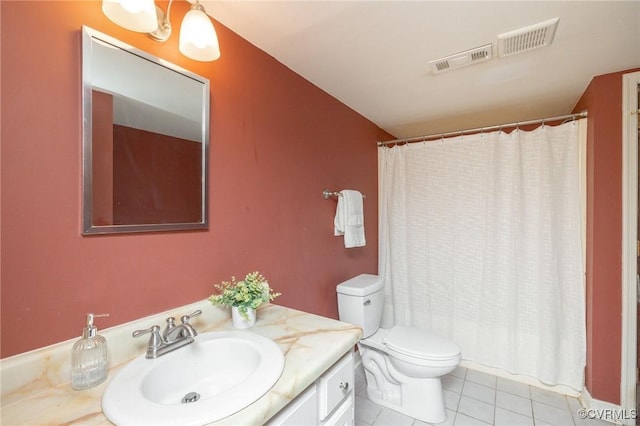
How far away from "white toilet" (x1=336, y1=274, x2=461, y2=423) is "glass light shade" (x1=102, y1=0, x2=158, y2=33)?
173cm

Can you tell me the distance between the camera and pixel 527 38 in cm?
133

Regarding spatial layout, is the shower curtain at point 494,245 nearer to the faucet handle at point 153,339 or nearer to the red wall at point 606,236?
the red wall at point 606,236

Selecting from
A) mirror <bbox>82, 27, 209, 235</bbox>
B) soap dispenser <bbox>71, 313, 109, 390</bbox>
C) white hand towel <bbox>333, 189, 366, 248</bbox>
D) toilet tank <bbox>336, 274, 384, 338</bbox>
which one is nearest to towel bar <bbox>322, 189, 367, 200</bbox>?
white hand towel <bbox>333, 189, 366, 248</bbox>

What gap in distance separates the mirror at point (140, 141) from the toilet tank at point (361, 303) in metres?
1.17

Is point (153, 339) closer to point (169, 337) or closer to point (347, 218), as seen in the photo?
point (169, 337)

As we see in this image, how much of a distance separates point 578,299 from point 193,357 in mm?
2415

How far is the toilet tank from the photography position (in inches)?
75.1

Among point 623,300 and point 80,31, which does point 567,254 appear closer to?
point 623,300

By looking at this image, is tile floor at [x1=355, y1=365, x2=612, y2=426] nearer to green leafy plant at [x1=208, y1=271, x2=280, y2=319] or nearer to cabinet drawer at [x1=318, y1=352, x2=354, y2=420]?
cabinet drawer at [x1=318, y1=352, x2=354, y2=420]

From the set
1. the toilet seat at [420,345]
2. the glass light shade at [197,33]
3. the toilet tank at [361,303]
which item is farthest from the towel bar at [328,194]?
the glass light shade at [197,33]

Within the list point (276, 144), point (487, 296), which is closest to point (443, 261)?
point (487, 296)

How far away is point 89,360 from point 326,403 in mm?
721

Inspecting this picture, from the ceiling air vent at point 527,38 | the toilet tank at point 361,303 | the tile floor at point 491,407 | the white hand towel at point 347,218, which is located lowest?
the tile floor at point 491,407

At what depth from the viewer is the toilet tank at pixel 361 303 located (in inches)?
75.1
